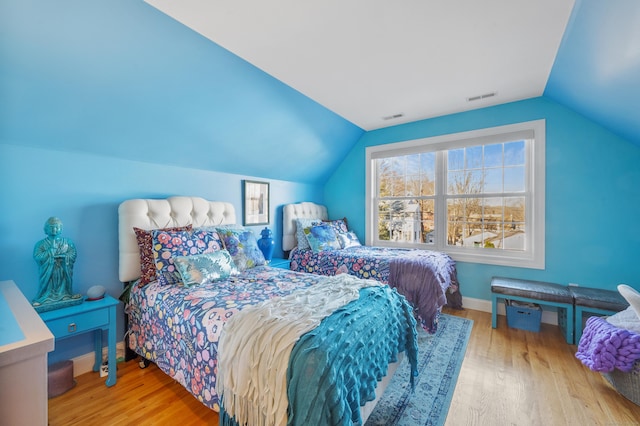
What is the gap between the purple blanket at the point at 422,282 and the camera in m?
2.64

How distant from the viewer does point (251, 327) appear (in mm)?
1316

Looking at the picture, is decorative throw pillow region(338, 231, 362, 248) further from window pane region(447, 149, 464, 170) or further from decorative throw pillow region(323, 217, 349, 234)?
window pane region(447, 149, 464, 170)

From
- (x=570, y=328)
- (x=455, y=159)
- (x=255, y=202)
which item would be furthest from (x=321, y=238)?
(x=570, y=328)

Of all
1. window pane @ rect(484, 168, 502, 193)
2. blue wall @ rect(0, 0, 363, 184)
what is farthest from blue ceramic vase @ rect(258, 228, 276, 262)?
window pane @ rect(484, 168, 502, 193)

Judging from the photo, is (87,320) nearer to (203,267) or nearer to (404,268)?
(203,267)

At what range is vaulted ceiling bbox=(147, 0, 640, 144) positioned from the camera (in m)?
1.60

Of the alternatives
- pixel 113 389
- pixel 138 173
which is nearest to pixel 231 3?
pixel 138 173

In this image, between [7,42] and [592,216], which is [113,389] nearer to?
[7,42]

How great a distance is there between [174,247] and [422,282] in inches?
91.9

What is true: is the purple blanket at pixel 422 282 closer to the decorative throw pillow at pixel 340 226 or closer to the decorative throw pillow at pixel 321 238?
the decorative throw pillow at pixel 321 238

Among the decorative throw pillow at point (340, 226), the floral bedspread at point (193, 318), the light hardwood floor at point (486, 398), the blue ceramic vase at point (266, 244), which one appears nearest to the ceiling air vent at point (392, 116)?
the decorative throw pillow at point (340, 226)

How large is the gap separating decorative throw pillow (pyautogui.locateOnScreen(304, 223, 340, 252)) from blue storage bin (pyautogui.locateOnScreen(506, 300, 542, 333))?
6.76ft

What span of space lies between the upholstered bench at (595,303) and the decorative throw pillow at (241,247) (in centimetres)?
300

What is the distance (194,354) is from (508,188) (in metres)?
3.66
